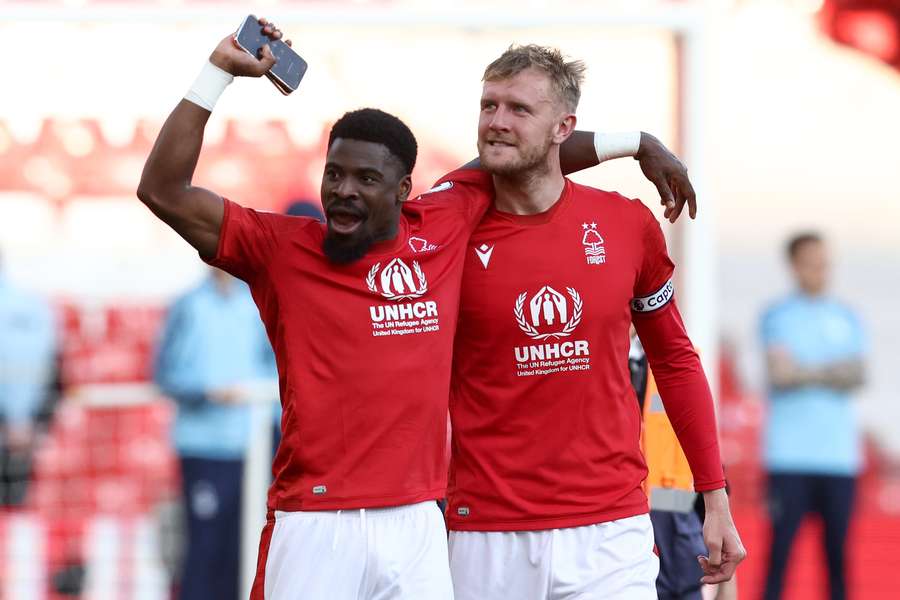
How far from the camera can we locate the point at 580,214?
4.28 m

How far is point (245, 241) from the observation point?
3.82m

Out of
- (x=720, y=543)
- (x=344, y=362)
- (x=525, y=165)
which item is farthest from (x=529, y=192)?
(x=720, y=543)

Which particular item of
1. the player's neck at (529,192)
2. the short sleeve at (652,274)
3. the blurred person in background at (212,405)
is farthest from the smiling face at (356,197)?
the blurred person in background at (212,405)

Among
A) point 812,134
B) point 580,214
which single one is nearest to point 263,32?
point 580,214

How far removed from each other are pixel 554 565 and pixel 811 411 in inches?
160

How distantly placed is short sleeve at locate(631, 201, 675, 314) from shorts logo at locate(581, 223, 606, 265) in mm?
134

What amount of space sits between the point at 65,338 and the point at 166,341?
2.01 ft

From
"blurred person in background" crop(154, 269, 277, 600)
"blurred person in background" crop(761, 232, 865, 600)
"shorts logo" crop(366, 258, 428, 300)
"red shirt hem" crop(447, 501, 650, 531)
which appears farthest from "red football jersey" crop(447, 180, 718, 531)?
"blurred person in background" crop(761, 232, 865, 600)

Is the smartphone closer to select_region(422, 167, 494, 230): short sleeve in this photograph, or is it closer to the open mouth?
the open mouth

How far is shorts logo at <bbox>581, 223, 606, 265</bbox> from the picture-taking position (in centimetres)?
421

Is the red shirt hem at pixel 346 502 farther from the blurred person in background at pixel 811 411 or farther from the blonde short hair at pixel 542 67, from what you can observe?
the blurred person in background at pixel 811 411

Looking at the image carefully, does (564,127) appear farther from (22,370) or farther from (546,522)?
(22,370)

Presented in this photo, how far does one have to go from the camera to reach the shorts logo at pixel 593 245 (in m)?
4.21

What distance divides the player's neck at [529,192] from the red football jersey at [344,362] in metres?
0.43
